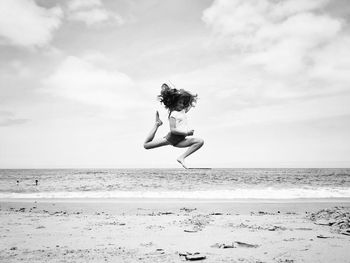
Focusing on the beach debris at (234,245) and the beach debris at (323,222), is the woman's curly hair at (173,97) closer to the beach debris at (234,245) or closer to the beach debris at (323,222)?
the beach debris at (234,245)

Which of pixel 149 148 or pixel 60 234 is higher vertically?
pixel 149 148

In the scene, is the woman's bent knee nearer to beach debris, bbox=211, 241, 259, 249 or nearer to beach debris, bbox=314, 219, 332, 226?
beach debris, bbox=211, 241, 259, 249

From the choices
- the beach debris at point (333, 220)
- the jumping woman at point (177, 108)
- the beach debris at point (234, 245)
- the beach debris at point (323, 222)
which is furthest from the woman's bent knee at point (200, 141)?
the beach debris at point (323, 222)

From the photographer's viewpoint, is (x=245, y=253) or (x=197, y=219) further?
(x=197, y=219)

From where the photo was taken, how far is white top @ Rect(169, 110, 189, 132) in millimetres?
3223

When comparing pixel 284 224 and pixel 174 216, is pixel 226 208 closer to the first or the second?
pixel 174 216

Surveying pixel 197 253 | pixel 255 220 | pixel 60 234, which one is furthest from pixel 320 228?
pixel 60 234

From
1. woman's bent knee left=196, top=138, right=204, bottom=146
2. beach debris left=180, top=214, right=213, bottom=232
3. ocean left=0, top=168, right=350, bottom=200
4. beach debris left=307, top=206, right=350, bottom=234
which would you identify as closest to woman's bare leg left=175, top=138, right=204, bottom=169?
woman's bent knee left=196, top=138, right=204, bottom=146

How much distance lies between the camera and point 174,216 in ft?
51.5

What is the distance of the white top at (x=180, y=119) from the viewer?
3.22m

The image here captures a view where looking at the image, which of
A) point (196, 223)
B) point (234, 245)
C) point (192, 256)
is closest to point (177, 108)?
point (192, 256)

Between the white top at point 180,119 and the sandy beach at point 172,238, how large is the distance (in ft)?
20.0

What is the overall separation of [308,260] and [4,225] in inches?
446

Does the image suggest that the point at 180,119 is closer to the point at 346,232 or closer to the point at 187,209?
the point at 346,232
